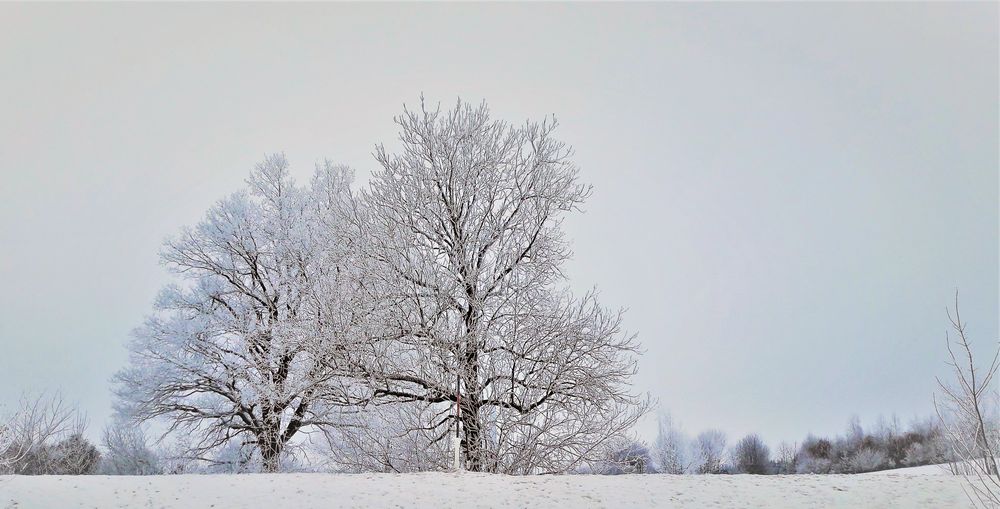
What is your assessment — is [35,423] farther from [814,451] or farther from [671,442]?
[814,451]

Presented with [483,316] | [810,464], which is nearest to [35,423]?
[483,316]

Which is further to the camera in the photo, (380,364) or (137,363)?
(137,363)

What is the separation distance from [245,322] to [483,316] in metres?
7.28

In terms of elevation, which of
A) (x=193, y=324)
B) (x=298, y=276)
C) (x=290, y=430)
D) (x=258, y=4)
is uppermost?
(x=258, y=4)

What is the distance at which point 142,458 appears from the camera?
15133 mm

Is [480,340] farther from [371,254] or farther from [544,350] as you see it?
[371,254]

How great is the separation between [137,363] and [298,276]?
12.8ft

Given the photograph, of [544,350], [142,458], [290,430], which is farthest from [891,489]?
[142,458]

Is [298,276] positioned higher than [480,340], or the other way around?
[298,276]

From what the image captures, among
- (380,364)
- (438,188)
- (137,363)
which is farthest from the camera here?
(137,363)

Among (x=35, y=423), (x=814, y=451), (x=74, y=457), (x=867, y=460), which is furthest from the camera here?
(x=814, y=451)

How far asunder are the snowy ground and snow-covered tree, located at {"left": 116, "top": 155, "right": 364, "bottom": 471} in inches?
141

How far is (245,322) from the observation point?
15367 mm

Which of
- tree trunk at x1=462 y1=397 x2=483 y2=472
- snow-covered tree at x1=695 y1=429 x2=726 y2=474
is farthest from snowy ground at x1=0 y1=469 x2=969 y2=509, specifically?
snow-covered tree at x1=695 y1=429 x2=726 y2=474
